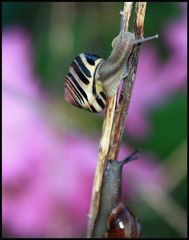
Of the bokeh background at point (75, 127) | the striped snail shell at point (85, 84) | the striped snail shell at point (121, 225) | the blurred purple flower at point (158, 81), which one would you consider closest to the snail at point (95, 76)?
the striped snail shell at point (85, 84)

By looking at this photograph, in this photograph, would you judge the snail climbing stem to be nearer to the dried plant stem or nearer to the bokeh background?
the dried plant stem

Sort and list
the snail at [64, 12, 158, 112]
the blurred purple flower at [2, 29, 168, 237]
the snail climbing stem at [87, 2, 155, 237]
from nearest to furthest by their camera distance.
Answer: the snail climbing stem at [87, 2, 155, 237], the snail at [64, 12, 158, 112], the blurred purple flower at [2, 29, 168, 237]

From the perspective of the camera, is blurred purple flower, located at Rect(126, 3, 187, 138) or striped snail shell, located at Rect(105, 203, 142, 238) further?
blurred purple flower, located at Rect(126, 3, 187, 138)

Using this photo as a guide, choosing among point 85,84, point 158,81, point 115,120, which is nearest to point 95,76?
point 85,84

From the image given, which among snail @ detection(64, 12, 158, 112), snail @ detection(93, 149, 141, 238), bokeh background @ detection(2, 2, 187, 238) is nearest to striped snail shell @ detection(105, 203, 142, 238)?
snail @ detection(93, 149, 141, 238)

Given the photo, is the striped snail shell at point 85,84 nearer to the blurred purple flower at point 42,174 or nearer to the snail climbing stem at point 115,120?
the snail climbing stem at point 115,120

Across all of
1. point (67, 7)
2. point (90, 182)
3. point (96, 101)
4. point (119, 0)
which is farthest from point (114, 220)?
point (119, 0)

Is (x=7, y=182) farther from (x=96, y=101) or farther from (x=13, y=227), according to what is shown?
(x=96, y=101)
